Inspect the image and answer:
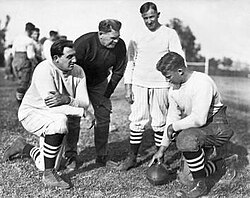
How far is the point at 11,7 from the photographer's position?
3.54 metres

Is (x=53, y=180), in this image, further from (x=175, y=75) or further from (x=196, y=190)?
(x=175, y=75)

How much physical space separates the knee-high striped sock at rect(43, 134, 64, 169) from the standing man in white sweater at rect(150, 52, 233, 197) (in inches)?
27.2

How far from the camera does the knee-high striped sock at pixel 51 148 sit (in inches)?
116

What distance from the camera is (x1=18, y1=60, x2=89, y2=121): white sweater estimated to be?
2941 mm

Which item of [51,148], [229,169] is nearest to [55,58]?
[51,148]

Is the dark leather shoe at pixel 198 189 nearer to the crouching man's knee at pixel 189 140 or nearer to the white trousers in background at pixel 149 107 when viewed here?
the crouching man's knee at pixel 189 140

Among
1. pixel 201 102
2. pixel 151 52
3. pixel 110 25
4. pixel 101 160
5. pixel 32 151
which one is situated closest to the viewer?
pixel 201 102

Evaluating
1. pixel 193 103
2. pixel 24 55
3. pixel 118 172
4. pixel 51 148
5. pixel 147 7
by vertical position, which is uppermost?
pixel 147 7

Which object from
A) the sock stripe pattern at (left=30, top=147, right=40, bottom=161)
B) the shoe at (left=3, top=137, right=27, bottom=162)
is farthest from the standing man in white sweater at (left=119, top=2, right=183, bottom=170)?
the shoe at (left=3, top=137, right=27, bottom=162)

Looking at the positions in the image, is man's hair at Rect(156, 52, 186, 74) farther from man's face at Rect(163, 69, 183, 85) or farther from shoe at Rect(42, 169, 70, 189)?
shoe at Rect(42, 169, 70, 189)

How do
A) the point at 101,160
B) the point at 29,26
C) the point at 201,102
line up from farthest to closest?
the point at 29,26 < the point at 101,160 < the point at 201,102

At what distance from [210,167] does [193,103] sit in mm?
546

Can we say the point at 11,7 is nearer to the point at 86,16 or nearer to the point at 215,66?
the point at 86,16

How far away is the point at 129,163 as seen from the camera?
11.1ft
